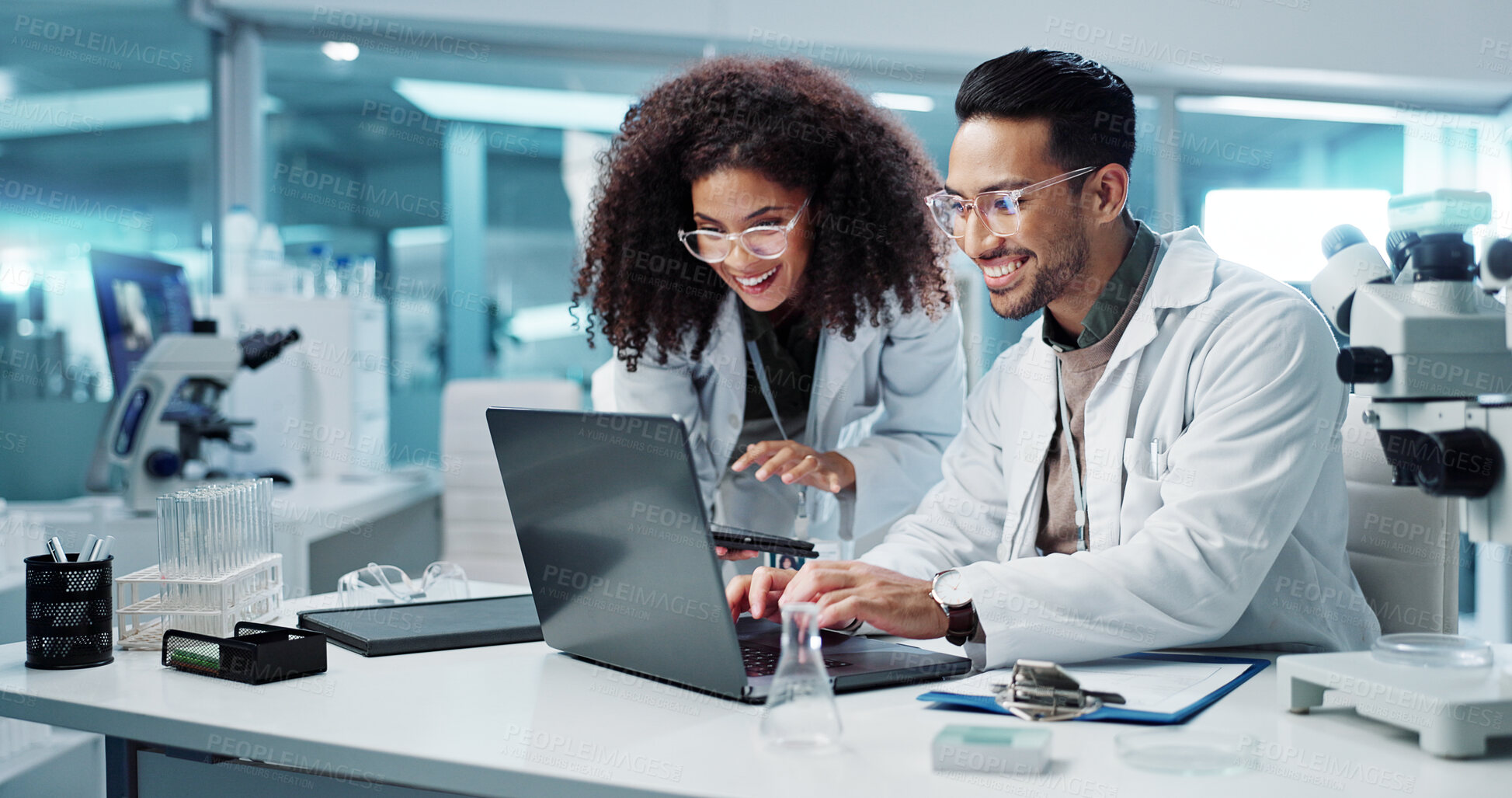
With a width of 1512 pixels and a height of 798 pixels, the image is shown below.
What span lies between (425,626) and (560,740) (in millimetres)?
504

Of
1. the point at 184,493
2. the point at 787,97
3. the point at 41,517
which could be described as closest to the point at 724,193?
the point at 787,97

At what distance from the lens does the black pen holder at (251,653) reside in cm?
120

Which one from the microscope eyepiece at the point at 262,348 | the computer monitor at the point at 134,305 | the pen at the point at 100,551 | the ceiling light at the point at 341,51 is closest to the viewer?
the pen at the point at 100,551

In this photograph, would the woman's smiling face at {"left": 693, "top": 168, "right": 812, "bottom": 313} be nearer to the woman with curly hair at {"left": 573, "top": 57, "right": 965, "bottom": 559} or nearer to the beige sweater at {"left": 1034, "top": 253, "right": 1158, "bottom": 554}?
the woman with curly hair at {"left": 573, "top": 57, "right": 965, "bottom": 559}

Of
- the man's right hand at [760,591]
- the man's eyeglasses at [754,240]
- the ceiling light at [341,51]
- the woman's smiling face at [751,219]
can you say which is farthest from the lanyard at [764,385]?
the ceiling light at [341,51]

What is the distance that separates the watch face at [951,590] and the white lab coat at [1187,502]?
0.01 meters

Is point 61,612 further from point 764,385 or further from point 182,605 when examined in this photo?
point 764,385

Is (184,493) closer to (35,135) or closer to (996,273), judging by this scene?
(996,273)

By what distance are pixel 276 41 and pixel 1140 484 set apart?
4062 mm

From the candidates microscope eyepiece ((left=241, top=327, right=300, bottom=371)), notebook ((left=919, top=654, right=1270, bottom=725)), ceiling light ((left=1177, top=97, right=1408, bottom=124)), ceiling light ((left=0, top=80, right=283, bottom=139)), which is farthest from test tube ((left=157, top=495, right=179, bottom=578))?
ceiling light ((left=1177, top=97, right=1408, bottom=124))

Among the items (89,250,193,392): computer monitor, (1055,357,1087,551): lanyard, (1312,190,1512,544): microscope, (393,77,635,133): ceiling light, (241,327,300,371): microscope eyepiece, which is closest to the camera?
(1312,190,1512,544): microscope

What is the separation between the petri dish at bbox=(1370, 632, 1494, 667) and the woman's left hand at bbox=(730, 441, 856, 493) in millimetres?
837

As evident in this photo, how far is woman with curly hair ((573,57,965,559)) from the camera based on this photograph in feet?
6.48

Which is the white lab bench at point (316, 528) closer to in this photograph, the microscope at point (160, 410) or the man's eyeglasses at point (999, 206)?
the microscope at point (160, 410)
